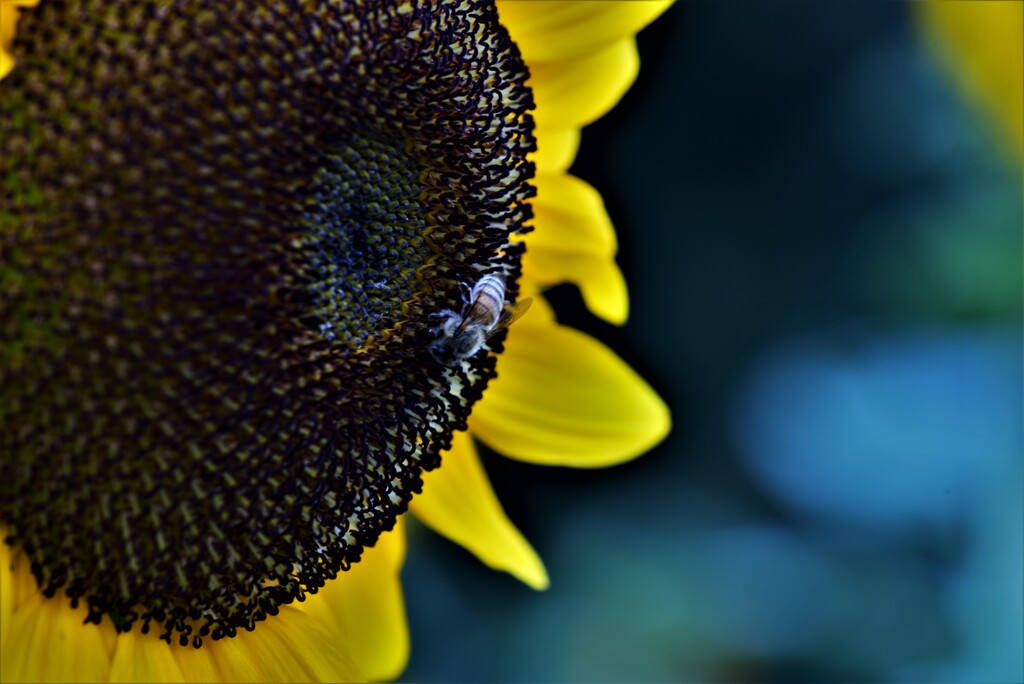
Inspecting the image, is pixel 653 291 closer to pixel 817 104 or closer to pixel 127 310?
pixel 817 104

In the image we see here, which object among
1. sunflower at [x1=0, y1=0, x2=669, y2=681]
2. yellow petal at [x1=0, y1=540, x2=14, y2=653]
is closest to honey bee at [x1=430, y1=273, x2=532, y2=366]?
sunflower at [x1=0, y1=0, x2=669, y2=681]

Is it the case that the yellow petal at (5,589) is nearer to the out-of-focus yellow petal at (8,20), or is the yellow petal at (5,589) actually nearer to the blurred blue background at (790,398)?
the out-of-focus yellow petal at (8,20)

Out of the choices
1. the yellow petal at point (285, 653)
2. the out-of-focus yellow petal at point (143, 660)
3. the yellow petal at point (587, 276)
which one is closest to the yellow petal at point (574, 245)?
the yellow petal at point (587, 276)

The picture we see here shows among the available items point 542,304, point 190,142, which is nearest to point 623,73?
point 542,304

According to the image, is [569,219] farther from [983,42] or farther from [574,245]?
[983,42]

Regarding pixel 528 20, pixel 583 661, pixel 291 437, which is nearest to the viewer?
Answer: pixel 291 437

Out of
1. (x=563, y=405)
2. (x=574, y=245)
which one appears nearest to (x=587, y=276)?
(x=574, y=245)
